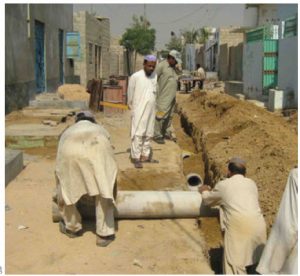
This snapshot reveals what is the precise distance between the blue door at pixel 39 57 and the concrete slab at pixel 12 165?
8995mm

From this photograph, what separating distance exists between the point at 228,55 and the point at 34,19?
718 inches

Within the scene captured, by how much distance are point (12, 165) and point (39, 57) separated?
10.1 m

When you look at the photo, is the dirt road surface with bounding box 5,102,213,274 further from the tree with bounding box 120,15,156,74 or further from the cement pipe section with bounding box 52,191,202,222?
the tree with bounding box 120,15,156,74

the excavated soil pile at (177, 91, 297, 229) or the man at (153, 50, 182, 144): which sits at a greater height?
the man at (153, 50, 182, 144)

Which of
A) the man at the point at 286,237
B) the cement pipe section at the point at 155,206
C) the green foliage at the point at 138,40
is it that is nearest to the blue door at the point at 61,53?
the cement pipe section at the point at 155,206

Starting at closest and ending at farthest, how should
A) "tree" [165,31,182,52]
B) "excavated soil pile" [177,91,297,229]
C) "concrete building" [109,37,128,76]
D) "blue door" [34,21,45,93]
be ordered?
1. "excavated soil pile" [177,91,297,229]
2. "blue door" [34,21,45,93]
3. "concrete building" [109,37,128,76]
4. "tree" [165,31,182,52]

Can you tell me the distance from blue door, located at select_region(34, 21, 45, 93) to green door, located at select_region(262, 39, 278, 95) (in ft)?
27.9

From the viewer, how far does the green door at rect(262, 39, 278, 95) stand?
1867cm

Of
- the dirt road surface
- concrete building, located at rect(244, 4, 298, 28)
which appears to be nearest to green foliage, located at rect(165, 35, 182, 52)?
concrete building, located at rect(244, 4, 298, 28)

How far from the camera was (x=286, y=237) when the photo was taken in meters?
3.15

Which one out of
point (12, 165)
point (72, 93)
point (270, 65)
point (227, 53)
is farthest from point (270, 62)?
point (12, 165)

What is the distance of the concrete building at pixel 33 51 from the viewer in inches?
495

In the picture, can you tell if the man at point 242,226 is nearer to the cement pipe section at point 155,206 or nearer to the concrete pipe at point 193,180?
the cement pipe section at point 155,206
